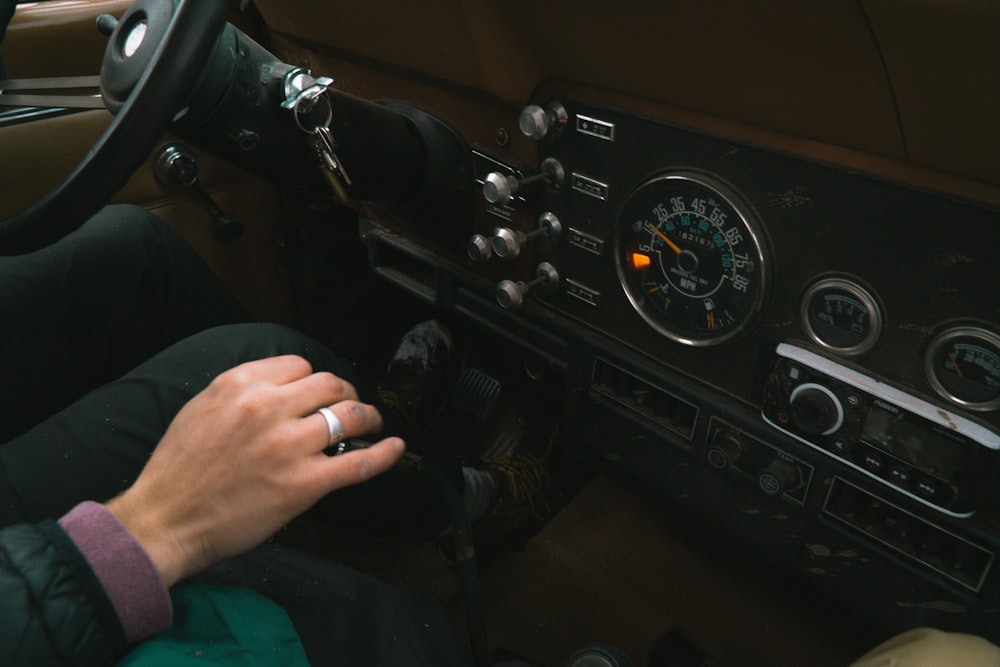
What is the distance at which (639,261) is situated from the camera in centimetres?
112

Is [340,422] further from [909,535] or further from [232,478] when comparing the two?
[909,535]

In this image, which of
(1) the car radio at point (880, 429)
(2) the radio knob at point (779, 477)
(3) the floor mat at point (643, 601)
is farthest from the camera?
(3) the floor mat at point (643, 601)

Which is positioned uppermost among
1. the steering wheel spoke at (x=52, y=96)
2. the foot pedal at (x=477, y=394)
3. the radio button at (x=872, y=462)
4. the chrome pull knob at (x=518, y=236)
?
the steering wheel spoke at (x=52, y=96)

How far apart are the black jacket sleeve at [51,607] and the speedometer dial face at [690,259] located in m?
0.76

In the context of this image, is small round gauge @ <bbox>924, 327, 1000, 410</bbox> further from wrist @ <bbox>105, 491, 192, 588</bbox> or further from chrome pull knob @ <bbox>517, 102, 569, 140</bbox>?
wrist @ <bbox>105, 491, 192, 588</bbox>

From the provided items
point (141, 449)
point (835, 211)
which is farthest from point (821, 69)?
point (141, 449)

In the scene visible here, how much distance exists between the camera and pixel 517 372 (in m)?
1.68

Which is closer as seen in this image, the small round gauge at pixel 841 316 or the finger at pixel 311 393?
the finger at pixel 311 393

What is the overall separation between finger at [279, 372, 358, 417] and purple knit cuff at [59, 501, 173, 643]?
0.18 metres

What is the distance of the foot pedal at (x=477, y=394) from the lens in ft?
5.59

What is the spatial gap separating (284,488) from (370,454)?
83mm

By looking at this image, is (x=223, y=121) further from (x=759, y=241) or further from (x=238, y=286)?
(x=238, y=286)

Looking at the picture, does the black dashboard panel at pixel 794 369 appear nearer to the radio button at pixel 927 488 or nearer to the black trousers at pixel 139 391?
the radio button at pixel 927 488

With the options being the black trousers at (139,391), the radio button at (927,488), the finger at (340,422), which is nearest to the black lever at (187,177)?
the black trousers at (139,391)
